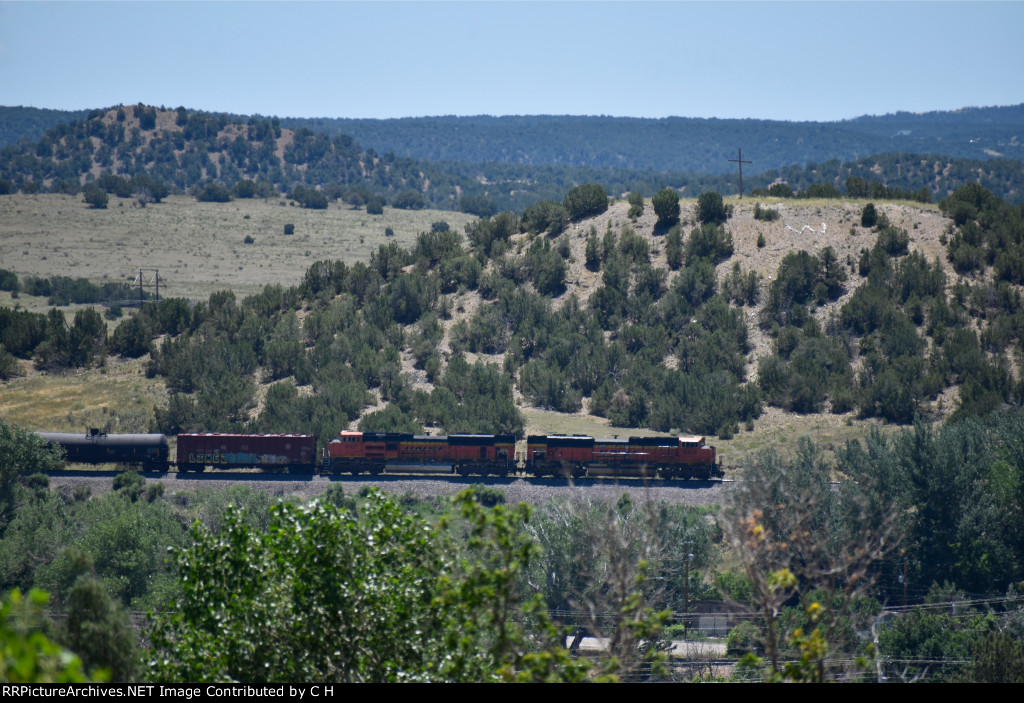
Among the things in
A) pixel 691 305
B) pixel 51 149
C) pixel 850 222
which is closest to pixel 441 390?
pixel 691 305

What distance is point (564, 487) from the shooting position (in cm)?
4544

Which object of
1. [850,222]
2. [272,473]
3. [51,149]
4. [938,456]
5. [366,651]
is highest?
[51,149]

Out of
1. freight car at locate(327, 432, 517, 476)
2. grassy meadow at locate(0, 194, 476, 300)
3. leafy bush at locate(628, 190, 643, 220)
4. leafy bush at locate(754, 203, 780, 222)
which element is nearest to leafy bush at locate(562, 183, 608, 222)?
leafy bush at locate(628, 190, 643, 220)

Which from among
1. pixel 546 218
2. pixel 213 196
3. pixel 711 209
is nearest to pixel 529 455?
pixel 711 209

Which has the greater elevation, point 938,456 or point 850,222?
point 850,222

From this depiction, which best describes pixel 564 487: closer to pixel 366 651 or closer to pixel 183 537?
pixel 183 537

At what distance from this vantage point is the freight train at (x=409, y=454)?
46438 mm

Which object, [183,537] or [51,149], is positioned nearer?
[183,537]

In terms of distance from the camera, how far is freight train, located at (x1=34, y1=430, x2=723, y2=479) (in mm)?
46438

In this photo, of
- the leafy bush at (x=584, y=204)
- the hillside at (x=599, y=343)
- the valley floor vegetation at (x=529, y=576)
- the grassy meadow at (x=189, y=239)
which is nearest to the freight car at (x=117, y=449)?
the valley floor vegetation at (x=529, y=576)

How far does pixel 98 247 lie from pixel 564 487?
3630 inches

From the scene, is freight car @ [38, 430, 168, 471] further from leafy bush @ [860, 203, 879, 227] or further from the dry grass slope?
leafy bush @ [860, 203, 879, 227]

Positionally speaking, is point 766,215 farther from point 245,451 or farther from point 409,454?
point 245,451

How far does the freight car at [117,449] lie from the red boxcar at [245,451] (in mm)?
1121
